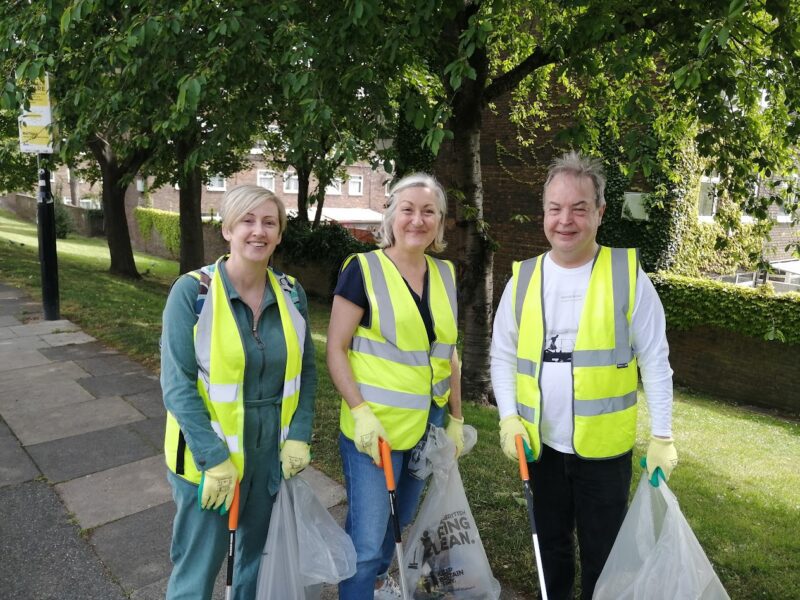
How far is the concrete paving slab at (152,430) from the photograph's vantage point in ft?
14.9

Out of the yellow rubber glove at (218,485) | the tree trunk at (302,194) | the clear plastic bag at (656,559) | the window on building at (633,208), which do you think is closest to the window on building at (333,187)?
the tree trunk at (302,194)

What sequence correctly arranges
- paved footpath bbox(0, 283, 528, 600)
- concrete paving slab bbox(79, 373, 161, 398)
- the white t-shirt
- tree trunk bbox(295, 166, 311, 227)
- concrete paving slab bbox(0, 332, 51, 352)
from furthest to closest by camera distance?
tree trunk bbox(295, 166, 311, 227), concrete paving slab bbox(0, 332, 51, 352), concrete paving slab bbox(79, 373, 161, 398), paved footpath bbox(0, 283, 528, 600), the white t-shirt

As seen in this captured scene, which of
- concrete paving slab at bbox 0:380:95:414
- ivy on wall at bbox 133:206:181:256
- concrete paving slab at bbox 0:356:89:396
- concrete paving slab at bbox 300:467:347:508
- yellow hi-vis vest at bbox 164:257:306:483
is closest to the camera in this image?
yellow hi-vis vest at bbox 164:257:306:483

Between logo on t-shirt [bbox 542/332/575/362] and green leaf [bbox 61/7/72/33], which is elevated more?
green leaf [bbox 61/7/72/33]

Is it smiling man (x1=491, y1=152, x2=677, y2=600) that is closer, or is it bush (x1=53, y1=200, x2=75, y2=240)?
smiling man (x1=491, y1=152, x2=677, y2=600)

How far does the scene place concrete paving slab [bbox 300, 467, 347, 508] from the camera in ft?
12.3

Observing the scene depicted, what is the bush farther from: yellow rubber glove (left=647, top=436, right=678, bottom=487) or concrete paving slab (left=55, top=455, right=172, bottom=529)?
yellow rubber glove (left=647, top=436, right=678, bottom=487)

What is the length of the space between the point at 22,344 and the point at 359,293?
6.47 metres

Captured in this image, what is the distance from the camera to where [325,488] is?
3.90m

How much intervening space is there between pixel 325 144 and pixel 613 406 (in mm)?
3204

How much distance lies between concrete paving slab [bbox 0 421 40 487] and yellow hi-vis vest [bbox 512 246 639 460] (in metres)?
3.37

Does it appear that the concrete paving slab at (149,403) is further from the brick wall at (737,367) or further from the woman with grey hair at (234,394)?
the brick wall at (737,367)

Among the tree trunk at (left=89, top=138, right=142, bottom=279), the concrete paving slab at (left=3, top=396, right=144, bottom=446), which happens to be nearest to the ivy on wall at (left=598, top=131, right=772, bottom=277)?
the concrete paving slab at (left=3, top=396, right=144, bottom=446)

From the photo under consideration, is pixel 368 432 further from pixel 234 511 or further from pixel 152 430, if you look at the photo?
pixel 152 430
